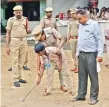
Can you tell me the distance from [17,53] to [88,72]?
256 cm

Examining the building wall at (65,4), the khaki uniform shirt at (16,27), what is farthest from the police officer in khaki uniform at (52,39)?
the building wall at (65,4)

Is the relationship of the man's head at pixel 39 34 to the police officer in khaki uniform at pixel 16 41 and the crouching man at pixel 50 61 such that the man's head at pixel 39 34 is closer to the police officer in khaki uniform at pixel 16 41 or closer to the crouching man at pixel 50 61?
the crouching man at pixel 50 61

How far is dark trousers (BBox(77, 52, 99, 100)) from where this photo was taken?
837 cm

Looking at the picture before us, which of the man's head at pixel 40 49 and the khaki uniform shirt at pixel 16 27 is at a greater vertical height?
the khaki uniform shirt at pixel 16 27

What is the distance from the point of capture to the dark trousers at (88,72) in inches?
329

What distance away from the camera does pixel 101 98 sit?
9.00 metres

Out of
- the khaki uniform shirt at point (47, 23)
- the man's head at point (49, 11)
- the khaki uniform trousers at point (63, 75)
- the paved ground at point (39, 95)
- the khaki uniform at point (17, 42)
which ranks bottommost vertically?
the paved ground at point (39, 95)

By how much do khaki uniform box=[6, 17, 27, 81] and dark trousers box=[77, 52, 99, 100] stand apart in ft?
7.46

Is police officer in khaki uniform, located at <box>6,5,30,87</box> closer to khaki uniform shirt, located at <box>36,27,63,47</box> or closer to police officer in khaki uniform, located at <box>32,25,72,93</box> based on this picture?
police officer in khaki uniform, located at <box>32,25,72,93</box>

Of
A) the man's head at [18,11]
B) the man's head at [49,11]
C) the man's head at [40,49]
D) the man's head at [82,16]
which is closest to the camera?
the man's head at [82,16]

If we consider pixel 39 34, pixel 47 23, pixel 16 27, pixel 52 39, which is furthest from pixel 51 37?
pixel 47 23

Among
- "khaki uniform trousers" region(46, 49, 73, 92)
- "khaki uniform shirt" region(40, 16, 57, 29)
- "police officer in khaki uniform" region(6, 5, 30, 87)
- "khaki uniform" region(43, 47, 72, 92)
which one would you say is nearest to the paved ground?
"khaki uniform trousers" region(46, 49, 73, 92)

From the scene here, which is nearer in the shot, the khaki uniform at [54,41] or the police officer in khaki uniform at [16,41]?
the khaki uniform at [54,41]

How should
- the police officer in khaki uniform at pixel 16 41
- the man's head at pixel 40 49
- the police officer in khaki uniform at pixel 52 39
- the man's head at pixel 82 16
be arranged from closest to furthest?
the man's head at pixel 82 16
the man's head at pixel 40 49
the police officer in khaki uniform at pixel 52 39
the police officer in khaki uniform at pixel 16 41
